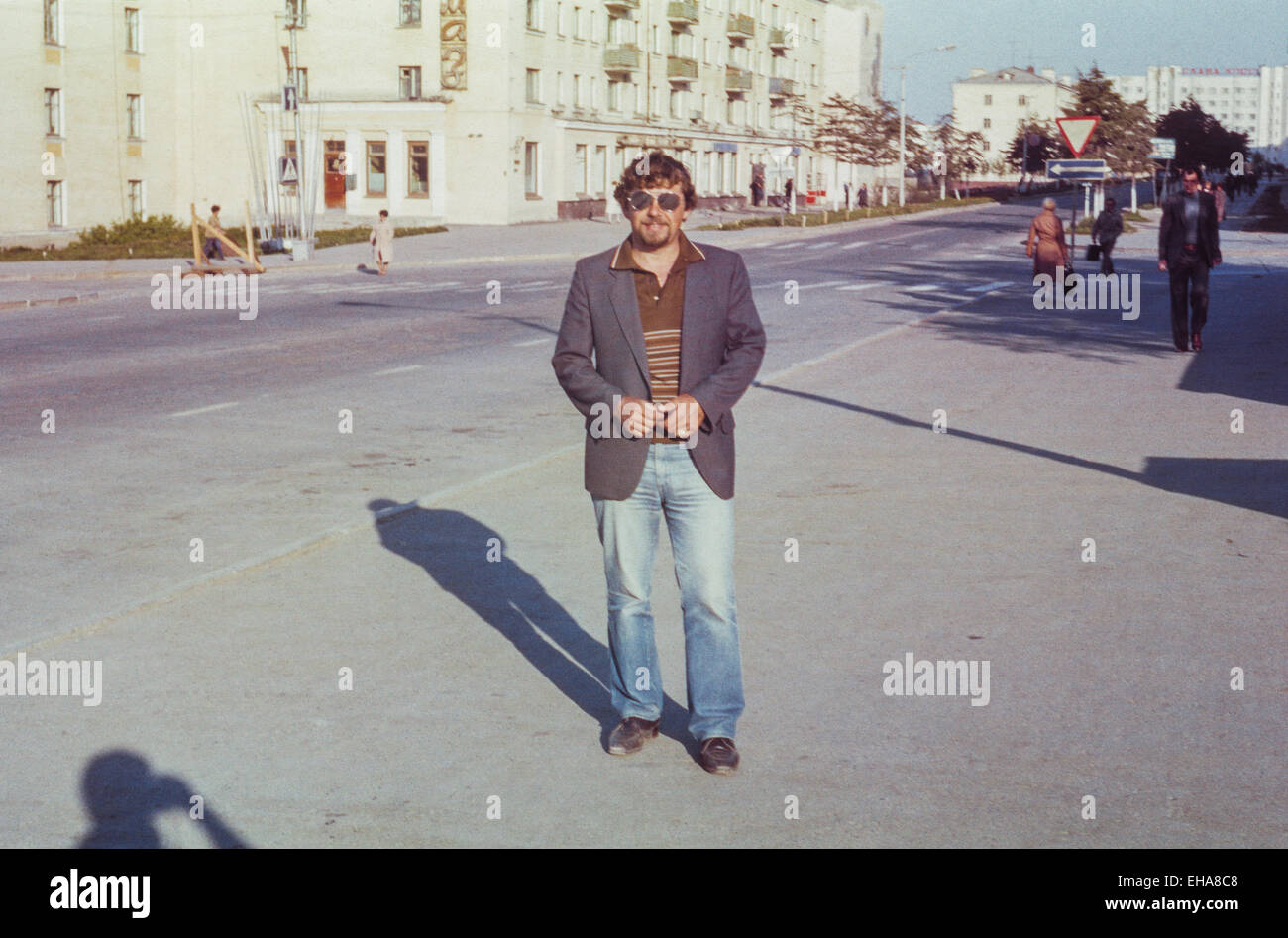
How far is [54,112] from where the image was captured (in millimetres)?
51844

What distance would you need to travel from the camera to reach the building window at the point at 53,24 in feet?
167

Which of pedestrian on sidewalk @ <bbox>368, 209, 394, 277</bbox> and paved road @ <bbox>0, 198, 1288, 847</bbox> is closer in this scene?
paved road @ <bbox>0, 198, 1288, 847</bbox>

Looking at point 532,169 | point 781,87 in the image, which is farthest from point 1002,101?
point 532,169

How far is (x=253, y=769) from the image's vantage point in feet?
15.8

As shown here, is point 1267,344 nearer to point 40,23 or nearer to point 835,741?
point 835,741

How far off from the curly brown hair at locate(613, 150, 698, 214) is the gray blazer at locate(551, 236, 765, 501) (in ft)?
0.61

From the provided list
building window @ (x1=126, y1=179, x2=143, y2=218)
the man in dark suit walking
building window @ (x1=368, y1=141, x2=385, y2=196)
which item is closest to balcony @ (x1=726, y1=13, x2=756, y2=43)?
building window @ (x1=368, y1=141, x2=385, y2=196)

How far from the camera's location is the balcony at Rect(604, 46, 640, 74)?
69000 millimetres

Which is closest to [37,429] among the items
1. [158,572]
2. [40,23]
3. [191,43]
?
[158,572]

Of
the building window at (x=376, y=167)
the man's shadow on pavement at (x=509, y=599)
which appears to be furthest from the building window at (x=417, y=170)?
the man's shadow on pavement at (x=509, y=599)

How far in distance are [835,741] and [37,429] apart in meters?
8.75

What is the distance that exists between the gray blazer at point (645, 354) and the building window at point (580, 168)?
6237 centimetres

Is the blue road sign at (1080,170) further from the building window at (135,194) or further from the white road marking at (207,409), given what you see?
the building window at (135,194)

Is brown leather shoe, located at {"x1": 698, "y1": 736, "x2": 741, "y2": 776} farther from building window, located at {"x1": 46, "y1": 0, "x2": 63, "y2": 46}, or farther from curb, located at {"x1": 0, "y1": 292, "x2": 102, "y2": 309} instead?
building window, located at {"x1": 46, "y1": 0, "x2": 63, "y2": 46}
